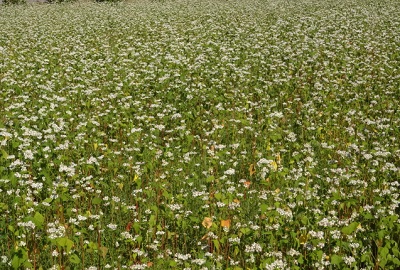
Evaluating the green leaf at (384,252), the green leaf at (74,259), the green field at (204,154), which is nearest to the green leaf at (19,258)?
the green field at (204,154)

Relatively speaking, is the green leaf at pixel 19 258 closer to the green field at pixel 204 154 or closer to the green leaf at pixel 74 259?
the green field at pixel 204 154

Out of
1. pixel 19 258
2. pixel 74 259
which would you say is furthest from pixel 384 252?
pixel 19 258

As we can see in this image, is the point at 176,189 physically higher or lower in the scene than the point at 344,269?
lower

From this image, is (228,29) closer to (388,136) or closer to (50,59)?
(50,59)

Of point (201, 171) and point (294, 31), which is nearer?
point (201, 171)

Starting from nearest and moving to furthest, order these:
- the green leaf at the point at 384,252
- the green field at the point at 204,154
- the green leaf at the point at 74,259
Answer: the green leaf at the point at 384,252 → the green leaf at the point at 74,259 → the green field at the point at 204,154

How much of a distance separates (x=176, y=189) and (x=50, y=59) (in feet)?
30.9

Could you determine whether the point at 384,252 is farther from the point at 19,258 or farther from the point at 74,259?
the point at 19,258

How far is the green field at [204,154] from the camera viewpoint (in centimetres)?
486

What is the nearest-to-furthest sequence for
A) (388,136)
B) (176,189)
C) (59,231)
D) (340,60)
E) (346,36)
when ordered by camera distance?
(59,231)
(176,189)
(388,136)
(340,60)
(346,36)

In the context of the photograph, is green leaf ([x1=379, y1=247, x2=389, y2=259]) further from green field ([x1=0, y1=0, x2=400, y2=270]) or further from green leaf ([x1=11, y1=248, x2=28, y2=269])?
green leaf ([x1=11, y1=248, x2=28, y2=269])

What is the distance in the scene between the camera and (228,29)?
20.5 m

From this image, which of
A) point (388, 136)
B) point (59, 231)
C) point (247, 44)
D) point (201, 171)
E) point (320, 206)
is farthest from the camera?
point (247, 44)

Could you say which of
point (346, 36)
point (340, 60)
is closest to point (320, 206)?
point (340, 60)
